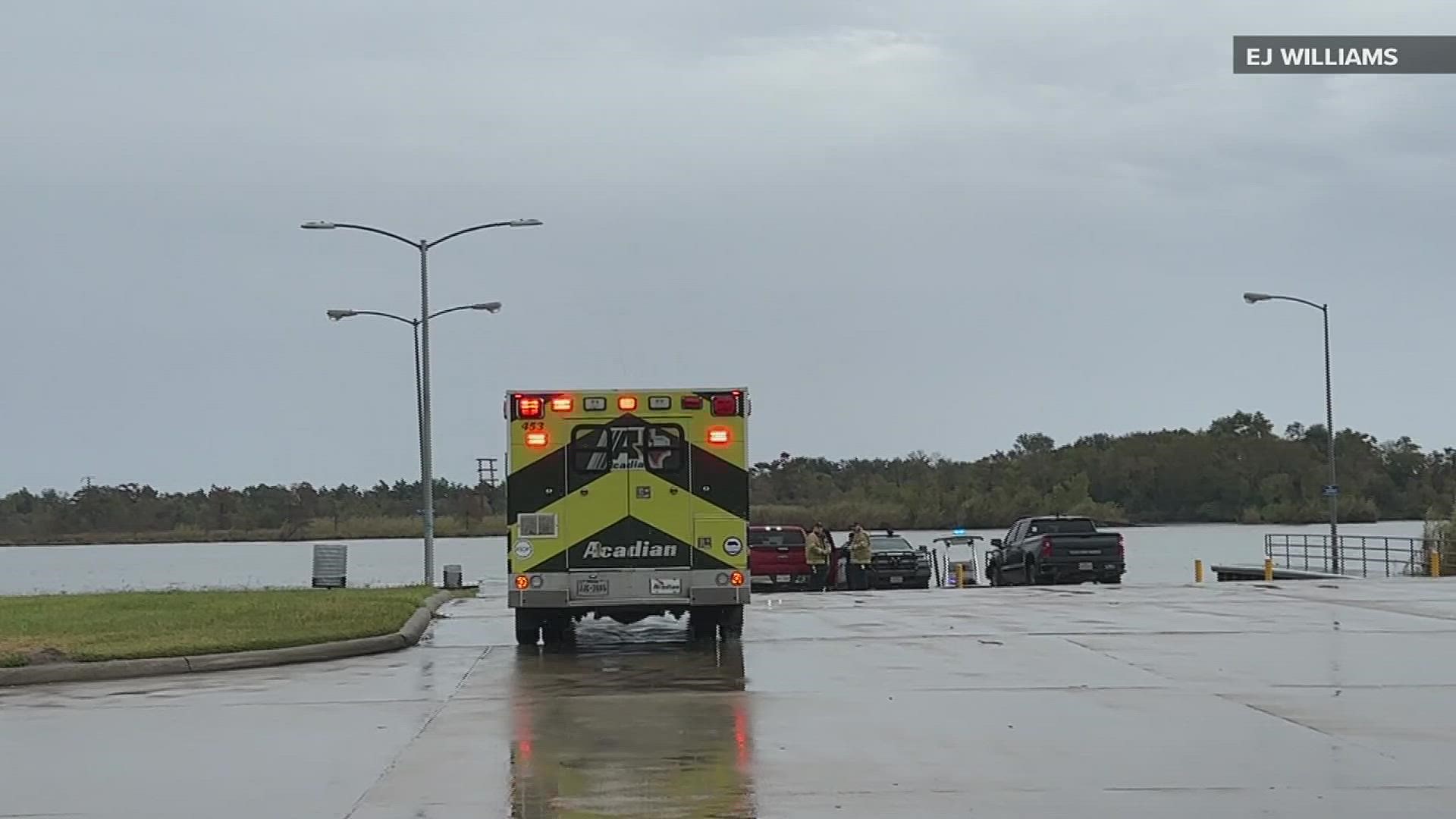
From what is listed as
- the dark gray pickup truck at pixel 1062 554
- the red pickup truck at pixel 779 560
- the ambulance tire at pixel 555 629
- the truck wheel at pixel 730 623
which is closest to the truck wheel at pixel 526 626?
the ambulance tire at pixel 555 629

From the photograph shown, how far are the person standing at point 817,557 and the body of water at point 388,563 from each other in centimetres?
690

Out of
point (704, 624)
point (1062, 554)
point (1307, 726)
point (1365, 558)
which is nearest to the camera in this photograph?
point (1307, 726)

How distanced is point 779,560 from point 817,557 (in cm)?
107

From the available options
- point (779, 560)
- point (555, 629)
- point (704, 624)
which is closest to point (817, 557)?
point (779, 560)

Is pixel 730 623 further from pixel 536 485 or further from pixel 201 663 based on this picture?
pixel 201 663

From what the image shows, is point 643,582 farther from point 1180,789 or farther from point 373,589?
point 373,589

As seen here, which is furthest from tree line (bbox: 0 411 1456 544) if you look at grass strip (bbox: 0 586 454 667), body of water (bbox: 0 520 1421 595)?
grass strip (bbox: 0 586 454 667)

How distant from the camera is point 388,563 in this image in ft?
248

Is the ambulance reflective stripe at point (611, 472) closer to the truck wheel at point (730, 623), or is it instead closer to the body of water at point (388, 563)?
the truck wheel at point (730, 623)

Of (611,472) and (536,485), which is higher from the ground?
(611,472)

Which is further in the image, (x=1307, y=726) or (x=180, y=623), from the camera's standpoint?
(x=180, y=623)

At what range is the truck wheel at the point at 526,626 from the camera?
66.3ft

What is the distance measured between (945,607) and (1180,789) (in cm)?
1696

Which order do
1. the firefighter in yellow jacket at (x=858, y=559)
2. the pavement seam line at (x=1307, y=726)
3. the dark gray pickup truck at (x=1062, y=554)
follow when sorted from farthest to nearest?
1. the firefighter in yellow jacket at (x=858, y=559)
2. the dark gray pickup truck at (x=1062, y=554)
3. the pavement seam line at (x=1307, y=726)
